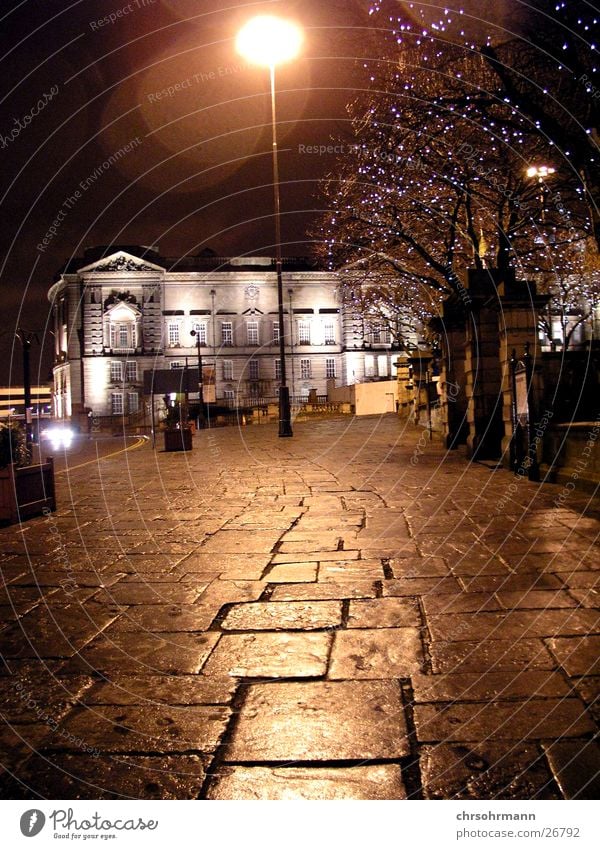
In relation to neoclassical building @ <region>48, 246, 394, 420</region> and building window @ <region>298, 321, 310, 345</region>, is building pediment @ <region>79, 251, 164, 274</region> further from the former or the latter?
building window @ <region>298, 321, 310, 345</region>

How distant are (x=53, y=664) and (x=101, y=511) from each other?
528 cm

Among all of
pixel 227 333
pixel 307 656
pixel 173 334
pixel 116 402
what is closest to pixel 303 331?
pixel 227 333

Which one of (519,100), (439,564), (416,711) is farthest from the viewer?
(519,100)

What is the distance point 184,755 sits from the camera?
2428 millimetres

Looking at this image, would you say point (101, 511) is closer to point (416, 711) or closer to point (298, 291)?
point (416, 711)

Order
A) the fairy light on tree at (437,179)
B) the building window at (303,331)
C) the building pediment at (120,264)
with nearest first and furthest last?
the fairy light on tree at (437,179)
the building pediment at (120,264)
the building window at (303,331)

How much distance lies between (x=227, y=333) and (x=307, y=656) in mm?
67008

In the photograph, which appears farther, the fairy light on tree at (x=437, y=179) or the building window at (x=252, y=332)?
the building window at (x=252, y=332)

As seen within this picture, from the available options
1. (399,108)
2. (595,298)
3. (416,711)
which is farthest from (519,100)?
(595,298)

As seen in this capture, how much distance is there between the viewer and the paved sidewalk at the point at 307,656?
2.32 meters

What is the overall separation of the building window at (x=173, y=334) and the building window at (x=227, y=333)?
474 centimetres

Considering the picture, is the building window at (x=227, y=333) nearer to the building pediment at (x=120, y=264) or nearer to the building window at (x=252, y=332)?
the building window at (x=252, y=332)

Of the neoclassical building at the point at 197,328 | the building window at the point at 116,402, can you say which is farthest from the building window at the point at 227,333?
the building window at the point at 116,402

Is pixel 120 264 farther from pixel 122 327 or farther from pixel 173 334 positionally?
pixel 173 334
